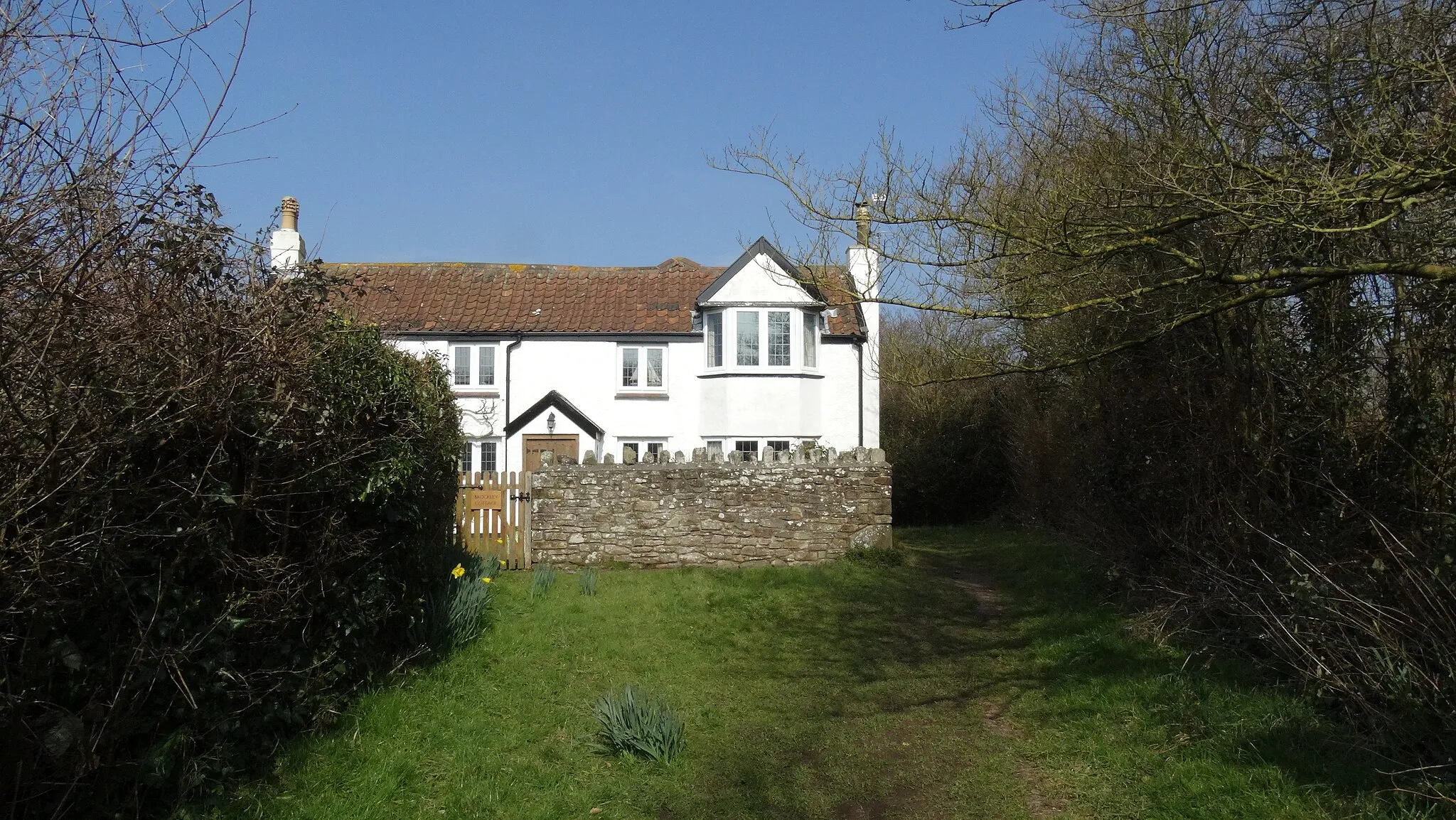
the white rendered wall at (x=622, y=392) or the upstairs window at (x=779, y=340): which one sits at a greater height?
the upstairs window at (x=779, y=340)

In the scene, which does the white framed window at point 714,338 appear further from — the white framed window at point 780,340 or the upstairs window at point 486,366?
the upstairs window at point 486,366

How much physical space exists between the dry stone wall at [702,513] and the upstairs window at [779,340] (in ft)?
26.8

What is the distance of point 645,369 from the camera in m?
26.3

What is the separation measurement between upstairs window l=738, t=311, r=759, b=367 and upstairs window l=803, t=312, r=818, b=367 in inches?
47.9

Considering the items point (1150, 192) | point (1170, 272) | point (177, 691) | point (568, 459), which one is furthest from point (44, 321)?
point (568, 459)

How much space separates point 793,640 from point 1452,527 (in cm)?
653

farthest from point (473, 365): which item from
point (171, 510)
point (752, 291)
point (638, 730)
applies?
point (171, 510)

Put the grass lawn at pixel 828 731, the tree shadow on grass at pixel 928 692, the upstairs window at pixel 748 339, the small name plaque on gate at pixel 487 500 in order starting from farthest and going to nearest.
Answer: the upstairs window at pixel 748 339 < the small name plaque on gate at pixel 487 500 < the tree shadow on grass at pixel 928 692 < the grass lawn at pixel 828 731

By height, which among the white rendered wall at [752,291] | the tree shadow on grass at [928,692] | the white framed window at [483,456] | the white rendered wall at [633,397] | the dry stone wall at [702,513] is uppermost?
the white rendered wall at [752,291]

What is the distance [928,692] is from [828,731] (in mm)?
1579

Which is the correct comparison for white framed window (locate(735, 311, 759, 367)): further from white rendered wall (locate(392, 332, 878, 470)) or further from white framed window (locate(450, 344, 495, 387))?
white framed window (locate(450, 344, 495, 387))

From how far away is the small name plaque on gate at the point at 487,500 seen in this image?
53.0 feet

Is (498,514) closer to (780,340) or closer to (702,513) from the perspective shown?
(702,513)

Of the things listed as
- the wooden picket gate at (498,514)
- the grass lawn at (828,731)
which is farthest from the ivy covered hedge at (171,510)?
the wooden picket gate at (498,514)
